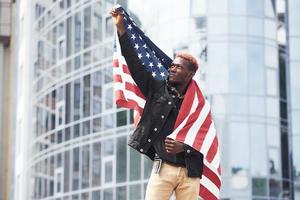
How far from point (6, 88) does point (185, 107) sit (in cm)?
5706

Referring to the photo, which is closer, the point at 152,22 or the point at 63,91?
the point at 152,22

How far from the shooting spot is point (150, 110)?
25.6 feet

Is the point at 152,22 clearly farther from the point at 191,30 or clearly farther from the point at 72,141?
the point at 72,141

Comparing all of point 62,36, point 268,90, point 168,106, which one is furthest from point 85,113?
point 168,106

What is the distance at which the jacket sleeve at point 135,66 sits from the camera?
7836 mm

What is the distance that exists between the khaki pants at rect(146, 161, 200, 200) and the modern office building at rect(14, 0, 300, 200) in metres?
27.7

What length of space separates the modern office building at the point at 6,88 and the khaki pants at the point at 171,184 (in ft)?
174

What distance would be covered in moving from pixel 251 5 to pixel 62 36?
9.59 metres

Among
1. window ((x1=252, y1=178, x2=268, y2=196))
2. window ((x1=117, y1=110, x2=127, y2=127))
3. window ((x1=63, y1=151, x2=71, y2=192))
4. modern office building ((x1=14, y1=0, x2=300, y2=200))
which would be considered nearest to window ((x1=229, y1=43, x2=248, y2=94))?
modern office building ((x1=14, y1=0, x2=300, y2=200))

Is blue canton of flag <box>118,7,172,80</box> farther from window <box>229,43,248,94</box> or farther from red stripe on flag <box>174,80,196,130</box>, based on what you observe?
window <box>229,43,248,94</box>

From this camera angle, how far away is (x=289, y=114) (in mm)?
37219

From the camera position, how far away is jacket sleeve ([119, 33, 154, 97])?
25.7 ft

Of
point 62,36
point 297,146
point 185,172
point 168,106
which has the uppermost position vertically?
point 62,36

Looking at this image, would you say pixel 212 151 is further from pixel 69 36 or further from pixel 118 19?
pixel 69 36
